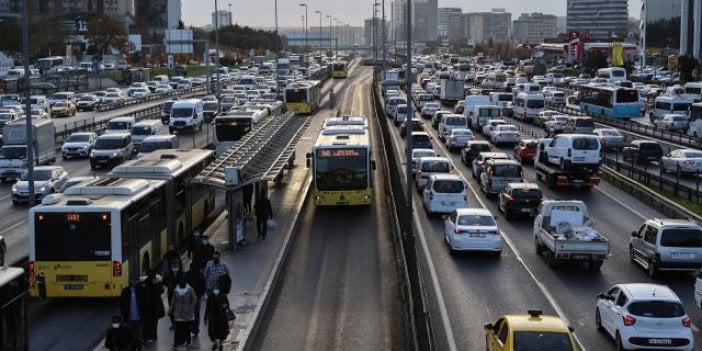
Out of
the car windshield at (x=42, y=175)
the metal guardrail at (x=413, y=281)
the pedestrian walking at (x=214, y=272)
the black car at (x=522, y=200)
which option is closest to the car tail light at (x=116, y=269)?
the pedestrian walking at (x=214, y=272)

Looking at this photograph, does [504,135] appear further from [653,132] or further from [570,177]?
[570,177]

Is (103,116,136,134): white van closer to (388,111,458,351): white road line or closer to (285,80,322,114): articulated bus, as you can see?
(285,80,322,114): articulated bus

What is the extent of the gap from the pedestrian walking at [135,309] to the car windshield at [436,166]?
25295 millimetres

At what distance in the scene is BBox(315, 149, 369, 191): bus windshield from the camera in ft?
122

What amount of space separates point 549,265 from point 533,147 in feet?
82.5

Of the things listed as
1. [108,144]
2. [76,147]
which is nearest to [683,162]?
[108,144]

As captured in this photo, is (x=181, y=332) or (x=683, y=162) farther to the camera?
(x=683, y=162)

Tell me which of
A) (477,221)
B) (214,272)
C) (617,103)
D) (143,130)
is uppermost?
(617,103)

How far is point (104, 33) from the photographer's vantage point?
16888 centimetres

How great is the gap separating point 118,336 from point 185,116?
5551cm

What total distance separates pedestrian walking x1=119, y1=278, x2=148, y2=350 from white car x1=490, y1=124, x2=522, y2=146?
145 feet

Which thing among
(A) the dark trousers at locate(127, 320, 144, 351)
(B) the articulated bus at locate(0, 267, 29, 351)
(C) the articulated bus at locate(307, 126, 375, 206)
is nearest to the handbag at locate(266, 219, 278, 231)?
(C) the articulated bus at locate(307, 126, 375, 206)

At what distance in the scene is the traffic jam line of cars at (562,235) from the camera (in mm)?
17812

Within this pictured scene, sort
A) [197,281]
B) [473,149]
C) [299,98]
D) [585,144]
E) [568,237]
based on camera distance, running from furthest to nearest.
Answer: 1. [299,98]
2. [473,149]
3. [585,144]
4. [568,237]
5. [197,281]
